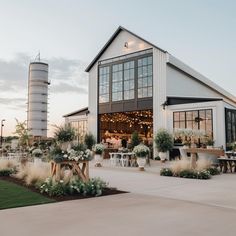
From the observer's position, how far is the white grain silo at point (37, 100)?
167ft

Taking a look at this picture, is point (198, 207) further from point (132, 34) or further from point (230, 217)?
point (132, 34)

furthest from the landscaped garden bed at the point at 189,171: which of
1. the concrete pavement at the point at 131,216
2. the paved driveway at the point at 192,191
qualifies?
the concrete pavement at the point at 131,216

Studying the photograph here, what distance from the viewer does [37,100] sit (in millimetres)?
50875

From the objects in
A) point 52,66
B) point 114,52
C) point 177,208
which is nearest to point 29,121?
point 52,66

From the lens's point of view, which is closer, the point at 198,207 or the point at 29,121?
the point at 198,207

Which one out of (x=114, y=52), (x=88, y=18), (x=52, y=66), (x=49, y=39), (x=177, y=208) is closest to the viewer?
(x=177, y=208)

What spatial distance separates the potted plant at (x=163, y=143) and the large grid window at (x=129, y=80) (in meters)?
5.27

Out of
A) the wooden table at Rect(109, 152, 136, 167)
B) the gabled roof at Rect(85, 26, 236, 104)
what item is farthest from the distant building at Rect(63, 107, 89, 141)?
the wooden table at Rect(109, 152, 136, 167)

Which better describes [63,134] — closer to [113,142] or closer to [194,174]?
[194,174]

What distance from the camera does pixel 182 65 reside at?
79.8ft

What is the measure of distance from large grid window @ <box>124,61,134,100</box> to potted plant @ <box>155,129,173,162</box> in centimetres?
527

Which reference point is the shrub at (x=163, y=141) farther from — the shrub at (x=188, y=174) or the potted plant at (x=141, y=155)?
the shrub at (x=188, y=174)

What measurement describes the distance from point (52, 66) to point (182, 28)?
41.1m

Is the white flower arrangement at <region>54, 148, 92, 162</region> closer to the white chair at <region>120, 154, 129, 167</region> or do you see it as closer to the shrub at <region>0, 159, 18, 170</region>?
the shrub at <region>0, 159, 18, 170</region>
